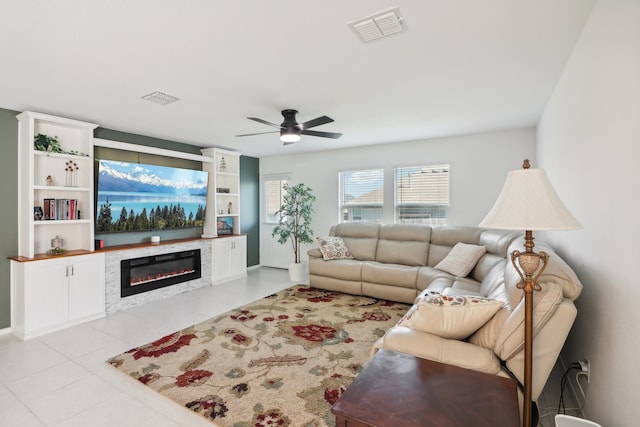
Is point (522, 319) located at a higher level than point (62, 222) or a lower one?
lower

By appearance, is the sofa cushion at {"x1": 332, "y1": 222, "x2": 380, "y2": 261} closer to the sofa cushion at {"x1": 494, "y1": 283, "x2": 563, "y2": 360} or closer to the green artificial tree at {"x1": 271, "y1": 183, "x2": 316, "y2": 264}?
the green artificial tree at {"x1": 271, "y1": 183, "x2": 316, "y2": 264}

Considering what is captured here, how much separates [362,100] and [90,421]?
11.4 feet

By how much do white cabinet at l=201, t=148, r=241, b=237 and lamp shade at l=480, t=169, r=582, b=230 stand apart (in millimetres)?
4967

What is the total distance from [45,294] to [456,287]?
461cm

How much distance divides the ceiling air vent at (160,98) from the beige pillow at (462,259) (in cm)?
382

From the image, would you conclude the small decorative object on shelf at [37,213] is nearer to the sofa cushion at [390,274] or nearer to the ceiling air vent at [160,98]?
the ceiling air vent at [160,98]

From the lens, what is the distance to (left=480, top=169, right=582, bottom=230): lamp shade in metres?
1.37

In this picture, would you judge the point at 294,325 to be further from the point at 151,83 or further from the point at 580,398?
the point at 151,83

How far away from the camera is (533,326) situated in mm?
1589

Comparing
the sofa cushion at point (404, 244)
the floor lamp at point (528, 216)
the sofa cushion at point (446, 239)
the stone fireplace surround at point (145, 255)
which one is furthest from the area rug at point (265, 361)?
the stone fireplace surround at point (145, 255)

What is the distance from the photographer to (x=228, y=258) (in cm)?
567

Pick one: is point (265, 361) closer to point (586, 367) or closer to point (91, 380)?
point (91, 380)

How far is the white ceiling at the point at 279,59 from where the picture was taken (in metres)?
1.77

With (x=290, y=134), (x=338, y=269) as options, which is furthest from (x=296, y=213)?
(x=290, y=134)
